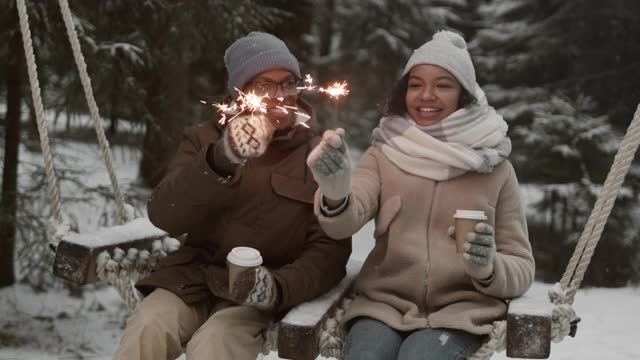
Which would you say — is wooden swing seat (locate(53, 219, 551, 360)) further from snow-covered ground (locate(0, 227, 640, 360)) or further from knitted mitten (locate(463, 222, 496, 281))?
snow-covered ground (locate(0, 227, 640, 360))

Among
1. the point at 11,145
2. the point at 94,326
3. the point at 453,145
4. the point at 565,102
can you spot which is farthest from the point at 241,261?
the point at 565,102

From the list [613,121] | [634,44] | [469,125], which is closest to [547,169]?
[613,121]

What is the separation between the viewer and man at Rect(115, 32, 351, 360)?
8.04 feet

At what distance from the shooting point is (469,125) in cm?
269

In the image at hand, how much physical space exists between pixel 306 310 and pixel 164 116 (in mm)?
4231

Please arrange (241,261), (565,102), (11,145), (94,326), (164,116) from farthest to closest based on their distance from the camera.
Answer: (565,102), (164,116), (94,326), (11,145), (241,261)

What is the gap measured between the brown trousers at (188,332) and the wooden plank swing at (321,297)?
3.5 inches

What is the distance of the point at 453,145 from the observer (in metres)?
2.65

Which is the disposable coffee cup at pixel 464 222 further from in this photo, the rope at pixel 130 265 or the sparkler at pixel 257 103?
the rope at pixel 130 265

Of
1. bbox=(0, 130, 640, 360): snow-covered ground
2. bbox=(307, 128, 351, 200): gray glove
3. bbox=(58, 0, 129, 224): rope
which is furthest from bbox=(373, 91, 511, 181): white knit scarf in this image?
bbox=(0, 130, 640, 360): snow-covered ground

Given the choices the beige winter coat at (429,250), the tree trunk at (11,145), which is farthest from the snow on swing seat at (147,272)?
the tree trunk at (11,145)

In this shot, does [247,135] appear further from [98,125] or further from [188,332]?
[98,125]

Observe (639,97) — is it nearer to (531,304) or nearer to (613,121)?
(613,121)

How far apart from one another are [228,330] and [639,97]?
602 centimetres
